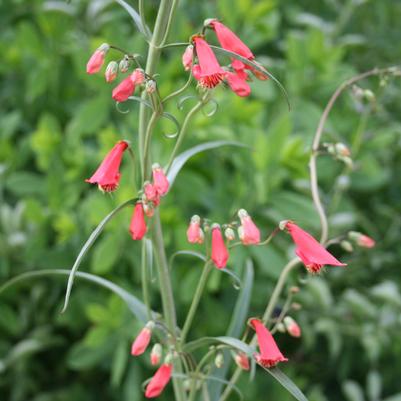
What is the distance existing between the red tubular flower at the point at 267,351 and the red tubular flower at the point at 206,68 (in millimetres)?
418

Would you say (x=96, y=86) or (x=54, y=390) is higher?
(x=96, y=86)

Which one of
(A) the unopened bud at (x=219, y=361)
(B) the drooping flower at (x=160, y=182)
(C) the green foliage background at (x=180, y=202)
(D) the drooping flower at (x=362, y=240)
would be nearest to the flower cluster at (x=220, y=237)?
(B) the drooping flower at (x=160, y=182)

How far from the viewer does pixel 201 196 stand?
2.46 m

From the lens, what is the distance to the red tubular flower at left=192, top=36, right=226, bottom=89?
112 centimetres

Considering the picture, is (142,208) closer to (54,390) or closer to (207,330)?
(207,330)

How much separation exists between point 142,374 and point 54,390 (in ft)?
1.34

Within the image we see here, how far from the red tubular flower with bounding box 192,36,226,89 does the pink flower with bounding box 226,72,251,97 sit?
0.26 ft

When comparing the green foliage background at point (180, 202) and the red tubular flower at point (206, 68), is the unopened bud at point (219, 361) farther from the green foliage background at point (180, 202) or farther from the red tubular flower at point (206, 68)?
the green foliage background at point (180, 202)

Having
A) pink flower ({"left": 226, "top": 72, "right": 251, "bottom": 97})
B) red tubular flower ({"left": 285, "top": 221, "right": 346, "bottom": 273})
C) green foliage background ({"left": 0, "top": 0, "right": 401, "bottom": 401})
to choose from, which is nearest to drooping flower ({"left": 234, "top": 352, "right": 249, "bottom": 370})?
red tubular flower ({"left": 285, "top": 221, "right": 346, "bottom": 273})

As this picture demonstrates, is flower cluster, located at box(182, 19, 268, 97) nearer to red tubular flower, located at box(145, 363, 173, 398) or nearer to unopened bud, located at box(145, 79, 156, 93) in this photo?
unopened bud, located at box(145, 79, 156, 93)

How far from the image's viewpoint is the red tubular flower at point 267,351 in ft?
3.99

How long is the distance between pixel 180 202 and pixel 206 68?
1446 millimetres

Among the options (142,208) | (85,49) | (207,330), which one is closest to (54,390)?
(207,330)

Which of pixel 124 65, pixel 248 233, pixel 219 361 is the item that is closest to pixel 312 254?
pixel 248 233
